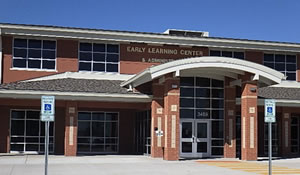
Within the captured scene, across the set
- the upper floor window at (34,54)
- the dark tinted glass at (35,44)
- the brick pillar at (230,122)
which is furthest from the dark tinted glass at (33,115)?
the brick pillar at (230,122)

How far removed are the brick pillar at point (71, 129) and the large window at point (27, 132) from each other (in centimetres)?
359

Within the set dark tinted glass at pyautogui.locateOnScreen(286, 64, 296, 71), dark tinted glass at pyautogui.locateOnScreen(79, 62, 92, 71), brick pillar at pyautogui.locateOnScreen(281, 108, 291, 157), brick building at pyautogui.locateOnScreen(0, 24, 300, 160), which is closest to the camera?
brick building at pyautogui.locateOnScreen(0, 24, 300, 160)

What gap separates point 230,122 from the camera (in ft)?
85.8

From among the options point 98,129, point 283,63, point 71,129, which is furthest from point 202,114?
point 283,63

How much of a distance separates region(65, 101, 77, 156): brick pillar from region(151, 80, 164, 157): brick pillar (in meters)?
4.15

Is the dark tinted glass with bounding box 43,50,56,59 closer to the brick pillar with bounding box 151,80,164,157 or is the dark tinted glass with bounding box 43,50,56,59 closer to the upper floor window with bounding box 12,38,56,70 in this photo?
the upper floor window with bounding box 12,38,56,70

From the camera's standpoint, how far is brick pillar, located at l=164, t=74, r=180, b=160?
77.0 feet

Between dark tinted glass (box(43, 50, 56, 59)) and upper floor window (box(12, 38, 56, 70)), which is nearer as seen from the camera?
upper floor window (box(12, 38, 56, 70))

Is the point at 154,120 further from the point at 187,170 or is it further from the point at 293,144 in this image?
the point at 293,144

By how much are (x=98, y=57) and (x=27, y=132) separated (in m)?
6.26

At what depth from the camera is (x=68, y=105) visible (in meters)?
25.4

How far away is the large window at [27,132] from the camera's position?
92.8 feet

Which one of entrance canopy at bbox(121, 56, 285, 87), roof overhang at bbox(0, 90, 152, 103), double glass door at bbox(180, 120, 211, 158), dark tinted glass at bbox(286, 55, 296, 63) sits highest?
dark tinted glass at bbox(286, 55, 296, 63)

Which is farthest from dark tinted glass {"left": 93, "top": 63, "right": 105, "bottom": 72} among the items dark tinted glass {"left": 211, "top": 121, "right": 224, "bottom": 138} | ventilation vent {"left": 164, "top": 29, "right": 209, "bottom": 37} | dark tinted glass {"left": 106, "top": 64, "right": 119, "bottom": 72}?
dark tinted glass {"left": 211, "top": 121, "right": 224, "bottom": 138}
